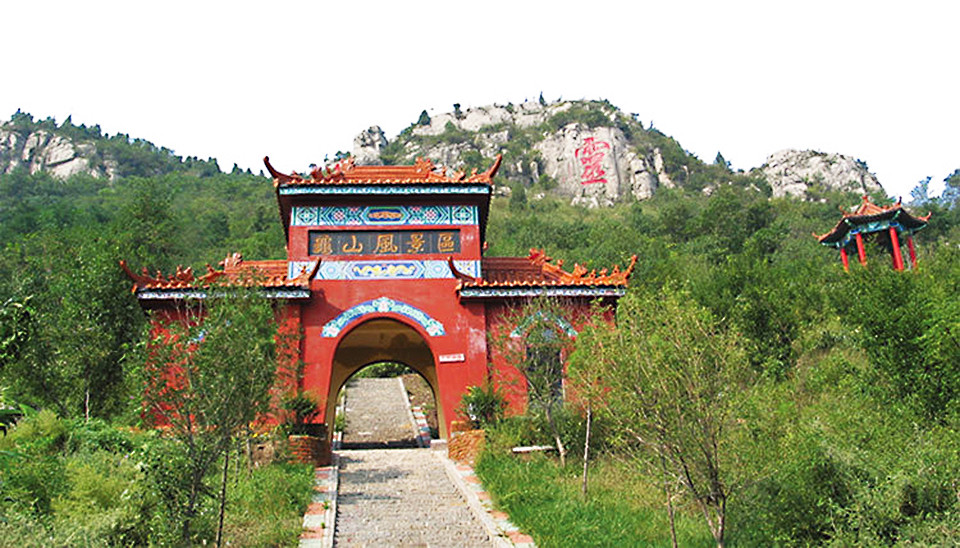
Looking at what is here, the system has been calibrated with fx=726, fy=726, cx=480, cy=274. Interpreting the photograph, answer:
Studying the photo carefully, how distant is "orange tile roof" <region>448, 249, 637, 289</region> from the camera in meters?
15.3

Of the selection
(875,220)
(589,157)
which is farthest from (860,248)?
(589,157)

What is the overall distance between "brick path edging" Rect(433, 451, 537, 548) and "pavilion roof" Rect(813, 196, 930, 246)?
25591 mm

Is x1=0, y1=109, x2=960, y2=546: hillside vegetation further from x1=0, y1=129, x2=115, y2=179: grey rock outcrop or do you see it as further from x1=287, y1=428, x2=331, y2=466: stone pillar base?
x1=0, y1=129, x2=115, y2=179: grey rock outcrop

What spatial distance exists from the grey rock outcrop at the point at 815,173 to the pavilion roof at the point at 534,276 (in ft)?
233

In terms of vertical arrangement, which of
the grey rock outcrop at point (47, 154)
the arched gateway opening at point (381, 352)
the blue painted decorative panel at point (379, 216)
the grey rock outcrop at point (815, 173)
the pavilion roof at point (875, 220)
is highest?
the grey rock outcrop at point (47, 154)

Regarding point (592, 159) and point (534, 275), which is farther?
point (592, 159)

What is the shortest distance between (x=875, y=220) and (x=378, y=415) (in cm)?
2290

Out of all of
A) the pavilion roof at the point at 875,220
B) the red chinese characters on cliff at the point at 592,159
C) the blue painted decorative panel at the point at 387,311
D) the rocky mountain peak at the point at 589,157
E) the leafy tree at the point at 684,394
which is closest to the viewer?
the leafy tree at the point at 684,394

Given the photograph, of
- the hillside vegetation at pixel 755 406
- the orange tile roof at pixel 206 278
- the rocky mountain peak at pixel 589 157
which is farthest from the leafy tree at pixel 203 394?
the rocky mountain peak at pixel 589 157

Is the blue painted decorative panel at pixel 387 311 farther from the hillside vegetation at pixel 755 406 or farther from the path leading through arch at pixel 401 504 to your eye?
the hillside vegetation at pixel 755 406

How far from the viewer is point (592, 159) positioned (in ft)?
288

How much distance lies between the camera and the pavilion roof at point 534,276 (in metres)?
15.3

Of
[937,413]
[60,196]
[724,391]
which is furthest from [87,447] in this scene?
[60,196]

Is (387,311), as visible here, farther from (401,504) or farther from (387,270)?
(401,504)
